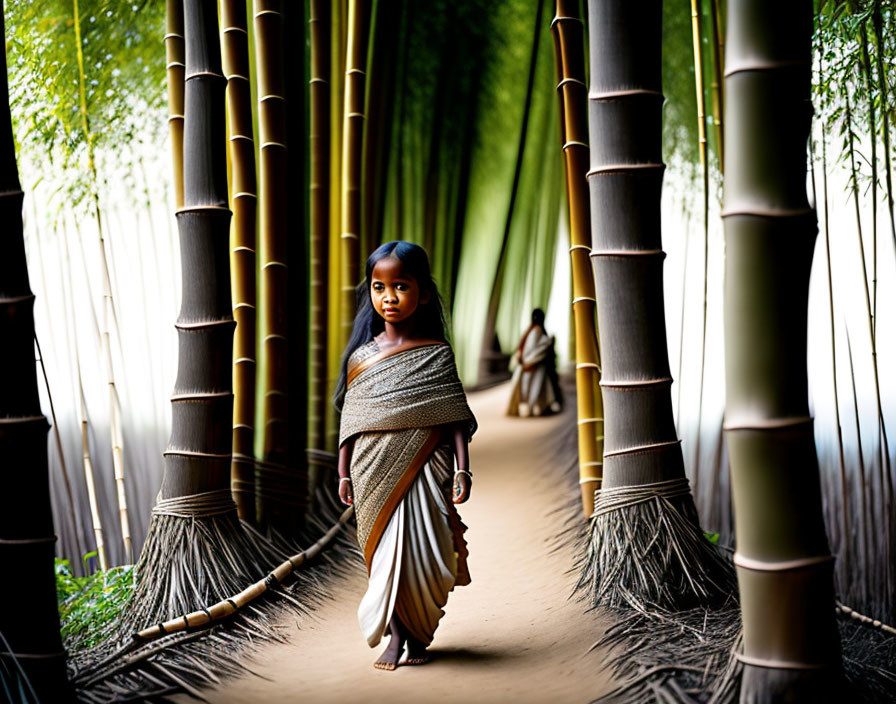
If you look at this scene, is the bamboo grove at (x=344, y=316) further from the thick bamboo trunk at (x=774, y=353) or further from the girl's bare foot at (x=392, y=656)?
the girl's bare foot at (x=392, y=656)

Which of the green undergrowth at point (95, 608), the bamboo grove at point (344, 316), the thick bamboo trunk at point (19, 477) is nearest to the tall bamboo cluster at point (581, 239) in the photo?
the bamboo grove at point (344, 316)

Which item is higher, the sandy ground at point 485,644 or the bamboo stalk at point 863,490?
the bamboo stalk at point 863,490

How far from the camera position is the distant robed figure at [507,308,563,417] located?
21.1 feet

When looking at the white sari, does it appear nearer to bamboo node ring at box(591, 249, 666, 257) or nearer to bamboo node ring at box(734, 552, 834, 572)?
bamboo node ring at box(591, 249, 666, 257)

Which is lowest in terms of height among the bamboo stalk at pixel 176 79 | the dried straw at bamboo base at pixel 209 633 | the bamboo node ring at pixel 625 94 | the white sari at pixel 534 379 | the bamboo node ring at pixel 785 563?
the dried straw at bamboo base at pixel 209 633

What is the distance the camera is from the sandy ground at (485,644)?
2.23 metres

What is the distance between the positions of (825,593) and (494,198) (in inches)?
312

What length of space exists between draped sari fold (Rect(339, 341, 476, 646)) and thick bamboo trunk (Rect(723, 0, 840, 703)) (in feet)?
2.80

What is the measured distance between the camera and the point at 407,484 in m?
2.41

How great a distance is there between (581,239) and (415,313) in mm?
1012

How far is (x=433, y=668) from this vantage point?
7.80ft

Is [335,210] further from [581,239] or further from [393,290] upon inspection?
[393,290]

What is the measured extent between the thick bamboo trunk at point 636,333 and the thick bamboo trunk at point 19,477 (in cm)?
159

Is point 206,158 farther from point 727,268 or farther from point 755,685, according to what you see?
point 755,685
